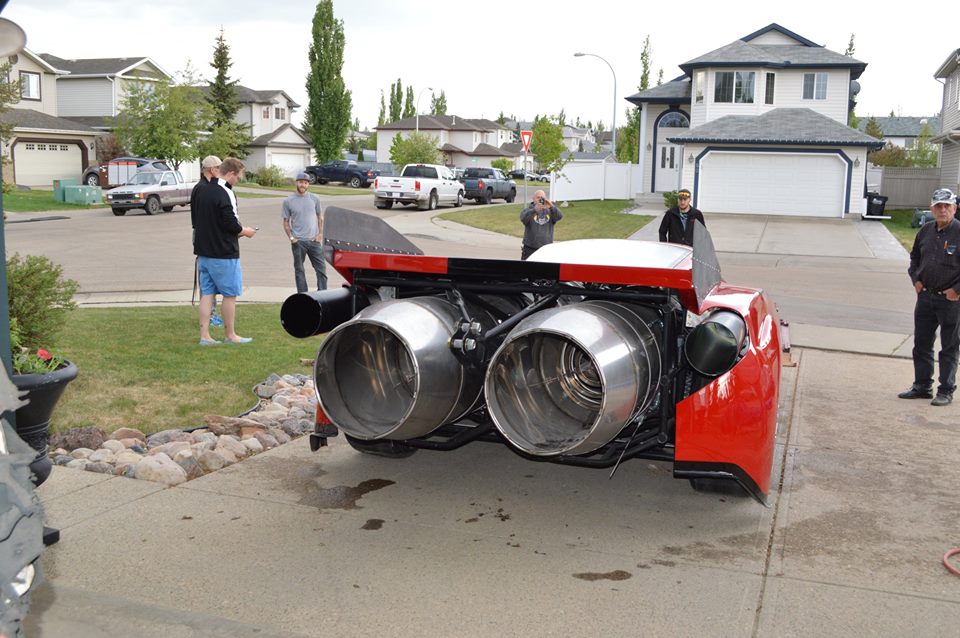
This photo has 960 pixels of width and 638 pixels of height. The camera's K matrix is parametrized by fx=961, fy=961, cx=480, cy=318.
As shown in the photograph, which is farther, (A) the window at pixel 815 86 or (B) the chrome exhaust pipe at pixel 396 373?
(A) the window at pixel 815 86

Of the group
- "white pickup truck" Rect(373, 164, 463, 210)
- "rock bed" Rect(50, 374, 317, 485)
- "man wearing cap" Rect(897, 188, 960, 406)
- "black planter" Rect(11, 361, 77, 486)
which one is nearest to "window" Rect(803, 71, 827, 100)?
"white pickup truck" Rect(373, 164, 463, 210)

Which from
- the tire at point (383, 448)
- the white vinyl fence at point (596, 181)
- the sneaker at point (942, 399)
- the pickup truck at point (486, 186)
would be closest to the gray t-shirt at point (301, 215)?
the tire at point (383, 448)

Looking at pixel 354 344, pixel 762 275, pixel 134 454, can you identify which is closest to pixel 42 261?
pixel 134 454

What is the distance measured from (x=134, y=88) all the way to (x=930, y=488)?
42596 mm

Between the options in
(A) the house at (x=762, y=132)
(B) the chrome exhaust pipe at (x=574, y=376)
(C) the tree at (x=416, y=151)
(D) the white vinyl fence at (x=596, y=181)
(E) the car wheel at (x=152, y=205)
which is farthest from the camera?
(C) the tree at (x=416, y=151)

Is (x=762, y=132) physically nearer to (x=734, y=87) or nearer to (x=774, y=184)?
(x=774, y=184)

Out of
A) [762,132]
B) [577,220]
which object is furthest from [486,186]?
[762,132]

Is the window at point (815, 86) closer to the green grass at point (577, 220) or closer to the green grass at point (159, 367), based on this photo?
the green grass at point (577, 220)

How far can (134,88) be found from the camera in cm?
4256

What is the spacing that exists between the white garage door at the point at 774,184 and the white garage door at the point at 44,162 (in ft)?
105

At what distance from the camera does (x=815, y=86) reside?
3884cm

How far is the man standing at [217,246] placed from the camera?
29.4ft

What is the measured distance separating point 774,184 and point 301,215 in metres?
25.6

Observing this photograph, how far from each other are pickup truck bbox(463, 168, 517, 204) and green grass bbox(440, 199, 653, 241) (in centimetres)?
446
